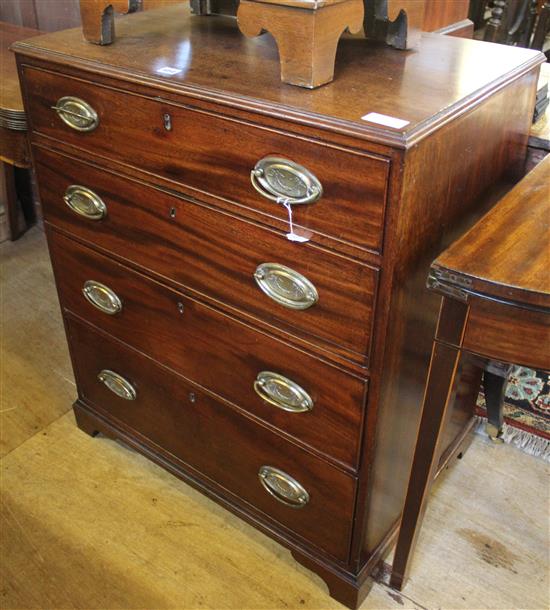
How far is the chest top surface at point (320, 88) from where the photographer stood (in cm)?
96

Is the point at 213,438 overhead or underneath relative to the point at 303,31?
underneath

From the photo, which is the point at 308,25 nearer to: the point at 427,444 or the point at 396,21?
the point at 396,21

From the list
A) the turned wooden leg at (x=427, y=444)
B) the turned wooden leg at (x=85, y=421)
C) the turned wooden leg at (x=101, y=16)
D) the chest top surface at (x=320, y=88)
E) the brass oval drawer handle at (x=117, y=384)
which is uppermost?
the turned wooden leg at (x=101, y=16)

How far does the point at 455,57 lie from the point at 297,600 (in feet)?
3.43

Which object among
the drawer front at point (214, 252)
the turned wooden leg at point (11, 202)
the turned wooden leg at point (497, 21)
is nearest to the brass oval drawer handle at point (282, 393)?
the drawer front at point (214, 252)

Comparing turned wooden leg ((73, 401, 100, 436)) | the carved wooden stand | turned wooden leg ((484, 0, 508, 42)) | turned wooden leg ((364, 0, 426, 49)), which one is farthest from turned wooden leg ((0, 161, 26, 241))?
turned wooden leg ((484, 0, 508, 42))

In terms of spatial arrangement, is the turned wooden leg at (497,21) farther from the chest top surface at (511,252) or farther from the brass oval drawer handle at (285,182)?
the brass oval drawer handle at (285,182)

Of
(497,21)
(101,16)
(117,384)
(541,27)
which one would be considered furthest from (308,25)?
(541,27)

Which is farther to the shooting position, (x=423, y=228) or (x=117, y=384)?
(x=117, y=384)

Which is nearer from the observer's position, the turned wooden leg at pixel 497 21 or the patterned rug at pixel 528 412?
the patterned rug at pixel 528 412

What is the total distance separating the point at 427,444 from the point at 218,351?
400 millimetres

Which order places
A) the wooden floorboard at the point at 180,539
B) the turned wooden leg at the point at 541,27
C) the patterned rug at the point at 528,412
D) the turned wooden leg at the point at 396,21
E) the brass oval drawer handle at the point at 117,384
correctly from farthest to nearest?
the turned wooden leg at the point at 541,27
the patterned rug at the point at 528,412
the brass oval drawer handle at the point at 117,384
the wooden floorboard at the point at 180,539
the turned wooden leg at the point at 396,21

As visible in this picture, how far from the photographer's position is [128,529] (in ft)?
5.13

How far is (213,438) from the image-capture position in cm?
145
